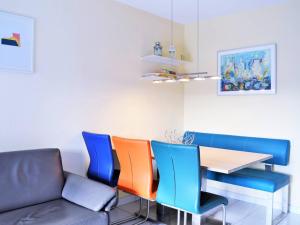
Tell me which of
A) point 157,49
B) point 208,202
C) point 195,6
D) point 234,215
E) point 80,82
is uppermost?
point 195,6

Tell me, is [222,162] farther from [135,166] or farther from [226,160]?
[135,166]

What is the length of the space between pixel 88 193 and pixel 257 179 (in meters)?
1.88

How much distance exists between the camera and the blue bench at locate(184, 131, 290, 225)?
2.92 meters

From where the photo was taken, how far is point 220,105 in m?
4.05

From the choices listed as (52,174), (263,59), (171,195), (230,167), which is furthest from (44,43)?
(263,59)

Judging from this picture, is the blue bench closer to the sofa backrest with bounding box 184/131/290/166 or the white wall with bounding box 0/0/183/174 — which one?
the sofa backrest with bounding box 184/131/290/166

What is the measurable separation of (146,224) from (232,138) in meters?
1.70

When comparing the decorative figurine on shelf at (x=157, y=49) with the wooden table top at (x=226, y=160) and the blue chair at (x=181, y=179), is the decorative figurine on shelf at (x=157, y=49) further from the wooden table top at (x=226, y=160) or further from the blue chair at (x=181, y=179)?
the blue chair at (x=181, y=179)

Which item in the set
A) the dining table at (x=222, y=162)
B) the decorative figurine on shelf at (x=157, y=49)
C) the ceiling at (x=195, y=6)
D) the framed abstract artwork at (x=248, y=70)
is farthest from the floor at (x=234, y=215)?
the ceiling at (x=195, y=6)

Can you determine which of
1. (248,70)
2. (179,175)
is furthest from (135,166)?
(248,70)

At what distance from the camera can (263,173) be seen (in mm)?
3258

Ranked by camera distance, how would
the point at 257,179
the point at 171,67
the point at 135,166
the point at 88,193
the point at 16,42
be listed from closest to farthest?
the point at 88,193 → the point at 16,42 → the point at 135,166 → the point at 257,179 → the point at 171,67

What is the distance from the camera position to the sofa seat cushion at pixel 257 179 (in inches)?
115

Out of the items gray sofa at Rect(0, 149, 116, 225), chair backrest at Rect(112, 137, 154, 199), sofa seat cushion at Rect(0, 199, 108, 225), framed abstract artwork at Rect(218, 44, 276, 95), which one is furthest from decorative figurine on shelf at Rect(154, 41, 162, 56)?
sofa seat cushion at Rect(0, 199, 108, 225)
